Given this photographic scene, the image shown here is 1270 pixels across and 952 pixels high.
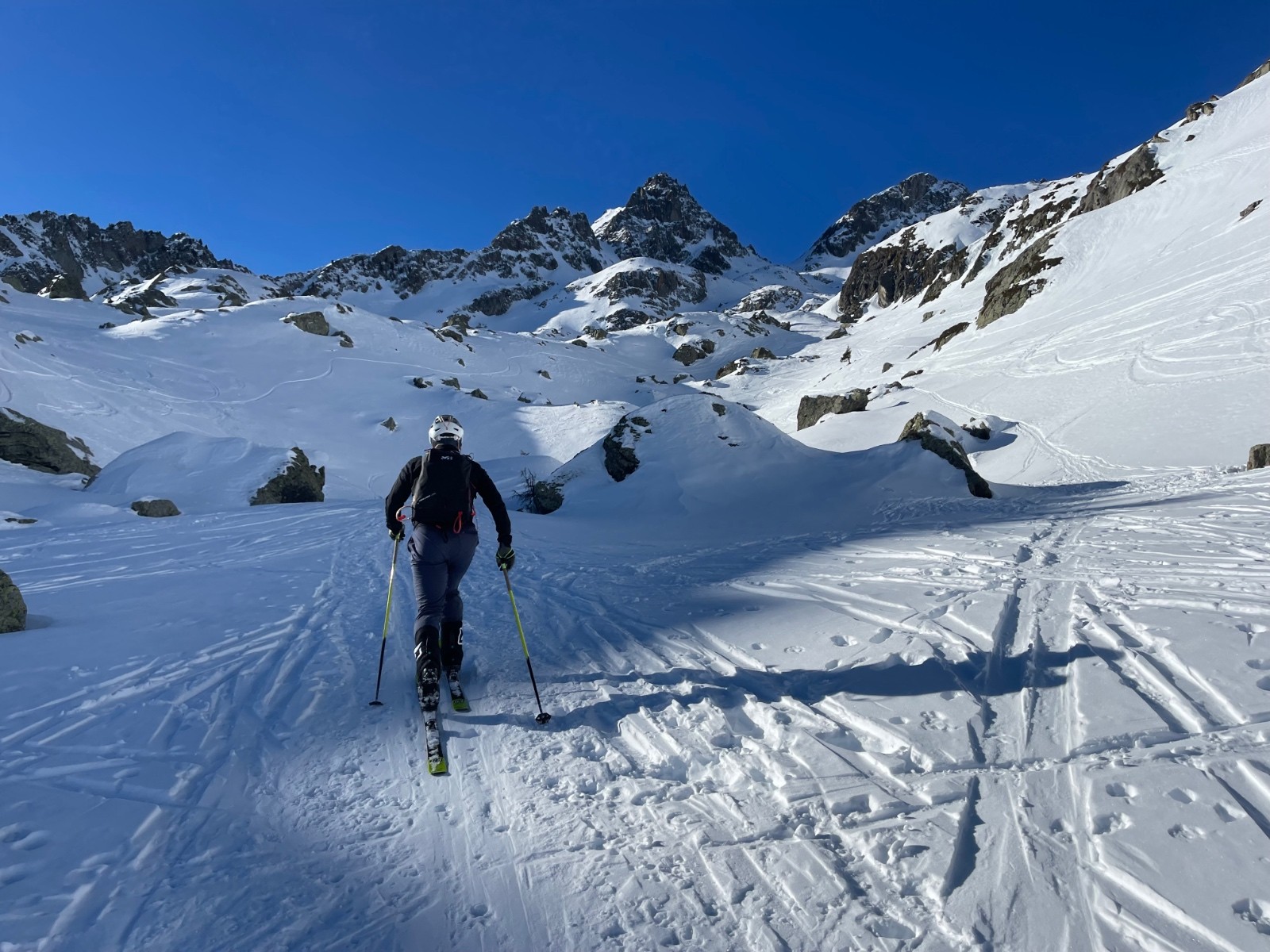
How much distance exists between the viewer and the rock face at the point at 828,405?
28.7 m

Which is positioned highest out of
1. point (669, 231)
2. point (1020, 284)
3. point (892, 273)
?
point (669, 231)

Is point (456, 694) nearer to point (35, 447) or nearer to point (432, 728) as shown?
point (432, 728)

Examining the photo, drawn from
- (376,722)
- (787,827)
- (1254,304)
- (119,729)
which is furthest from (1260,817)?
(1254,304)

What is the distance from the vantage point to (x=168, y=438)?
1892cm

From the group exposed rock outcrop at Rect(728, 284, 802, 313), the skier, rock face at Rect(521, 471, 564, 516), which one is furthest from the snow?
exposed rock outcrop at Rect(728, 284, 802, 313)

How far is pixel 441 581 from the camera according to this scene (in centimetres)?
518

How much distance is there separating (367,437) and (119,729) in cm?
2843

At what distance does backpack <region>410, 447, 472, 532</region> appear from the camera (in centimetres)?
521

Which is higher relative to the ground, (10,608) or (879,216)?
(879,216)

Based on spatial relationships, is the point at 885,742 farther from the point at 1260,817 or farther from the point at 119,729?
the point at 119,729

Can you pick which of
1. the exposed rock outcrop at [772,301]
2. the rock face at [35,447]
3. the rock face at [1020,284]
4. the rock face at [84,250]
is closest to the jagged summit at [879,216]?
the exposed rock outcrop at [772,301]

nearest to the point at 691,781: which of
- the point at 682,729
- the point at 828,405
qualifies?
the point at 682,729

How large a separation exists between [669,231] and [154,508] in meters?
172

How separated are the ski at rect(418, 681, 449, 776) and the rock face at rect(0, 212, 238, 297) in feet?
398
